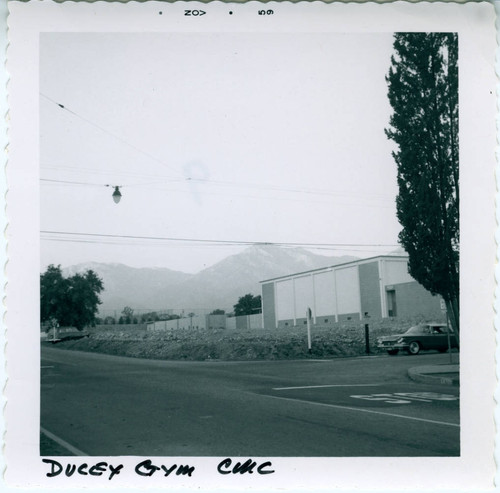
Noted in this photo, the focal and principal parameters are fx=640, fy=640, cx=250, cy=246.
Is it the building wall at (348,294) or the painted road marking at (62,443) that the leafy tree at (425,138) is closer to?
the building wall at (348,294)

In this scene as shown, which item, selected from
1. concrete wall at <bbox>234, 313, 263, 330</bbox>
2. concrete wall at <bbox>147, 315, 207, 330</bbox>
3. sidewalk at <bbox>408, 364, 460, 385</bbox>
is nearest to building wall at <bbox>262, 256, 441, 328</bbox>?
sidewalk at <bbox>408, 364, 460, 385</bbox>

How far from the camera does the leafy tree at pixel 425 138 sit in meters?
5.66

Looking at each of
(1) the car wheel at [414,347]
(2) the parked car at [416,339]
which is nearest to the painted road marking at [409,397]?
(2) the parked car at [416,339]

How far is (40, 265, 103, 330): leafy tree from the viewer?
540cm

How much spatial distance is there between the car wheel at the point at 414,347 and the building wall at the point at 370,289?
574 centimetres

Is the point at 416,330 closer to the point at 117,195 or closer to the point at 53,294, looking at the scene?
the point at 53,294

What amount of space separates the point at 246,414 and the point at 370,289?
488cm

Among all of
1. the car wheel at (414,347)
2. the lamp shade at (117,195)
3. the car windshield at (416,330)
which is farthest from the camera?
the car wheel at (414,347)

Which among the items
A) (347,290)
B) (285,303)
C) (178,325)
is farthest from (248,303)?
(178,325)

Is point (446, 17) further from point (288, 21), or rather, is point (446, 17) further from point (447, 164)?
point (447, 164)

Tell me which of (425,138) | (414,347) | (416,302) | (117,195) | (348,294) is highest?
(425,138)

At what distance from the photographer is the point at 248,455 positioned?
4887mm

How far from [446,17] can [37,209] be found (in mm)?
3288

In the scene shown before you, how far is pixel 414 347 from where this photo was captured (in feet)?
68.9
